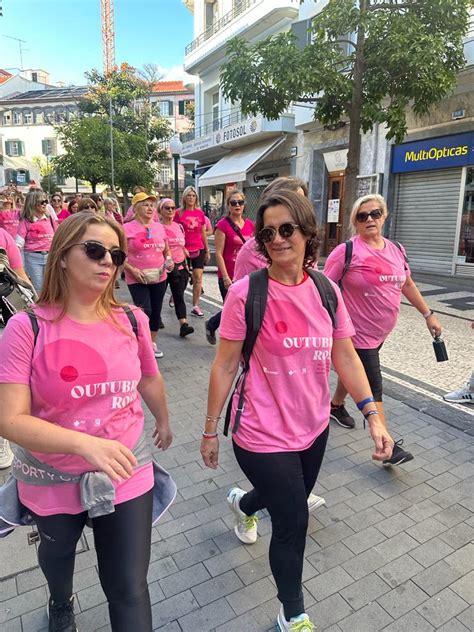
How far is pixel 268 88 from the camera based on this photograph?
26.8 feet

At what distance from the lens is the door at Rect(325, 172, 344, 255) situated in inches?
601

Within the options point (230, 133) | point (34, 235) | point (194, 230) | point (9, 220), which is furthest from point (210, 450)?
point (230, 133)

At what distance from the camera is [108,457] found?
4.52 ft

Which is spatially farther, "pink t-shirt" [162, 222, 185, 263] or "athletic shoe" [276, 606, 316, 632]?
"pink t-shirt" [162, 222, 185, 263]

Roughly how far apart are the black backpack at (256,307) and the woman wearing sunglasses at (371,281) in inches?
47.5

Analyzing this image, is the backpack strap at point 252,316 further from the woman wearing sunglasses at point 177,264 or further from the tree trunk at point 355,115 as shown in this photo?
the tree trunk at point 355,115

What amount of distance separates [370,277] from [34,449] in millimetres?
2416

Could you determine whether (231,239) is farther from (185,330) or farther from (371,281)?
(371,281)

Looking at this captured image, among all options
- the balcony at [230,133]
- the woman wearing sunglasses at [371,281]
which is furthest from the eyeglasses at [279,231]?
the balcony at [230,133]

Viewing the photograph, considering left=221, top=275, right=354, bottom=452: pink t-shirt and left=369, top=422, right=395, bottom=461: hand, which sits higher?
left=221, top=275, right=354, bottom=452: pink t-shirt

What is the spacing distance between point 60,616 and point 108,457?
38.5 inches

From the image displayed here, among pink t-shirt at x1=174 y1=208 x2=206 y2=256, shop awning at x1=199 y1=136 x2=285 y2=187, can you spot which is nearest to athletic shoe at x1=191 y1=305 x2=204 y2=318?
pink t-shirt at x1=174 y1=208 x2=206 y2=256

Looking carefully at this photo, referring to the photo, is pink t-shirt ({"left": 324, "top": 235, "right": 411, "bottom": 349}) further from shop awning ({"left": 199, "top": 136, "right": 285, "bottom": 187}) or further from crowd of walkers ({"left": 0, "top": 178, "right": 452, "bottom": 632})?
shop awning ({"left": 199, "top": 136, "right": 285, "bottom": 187})

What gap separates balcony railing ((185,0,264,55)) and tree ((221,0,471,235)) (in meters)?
12.1
